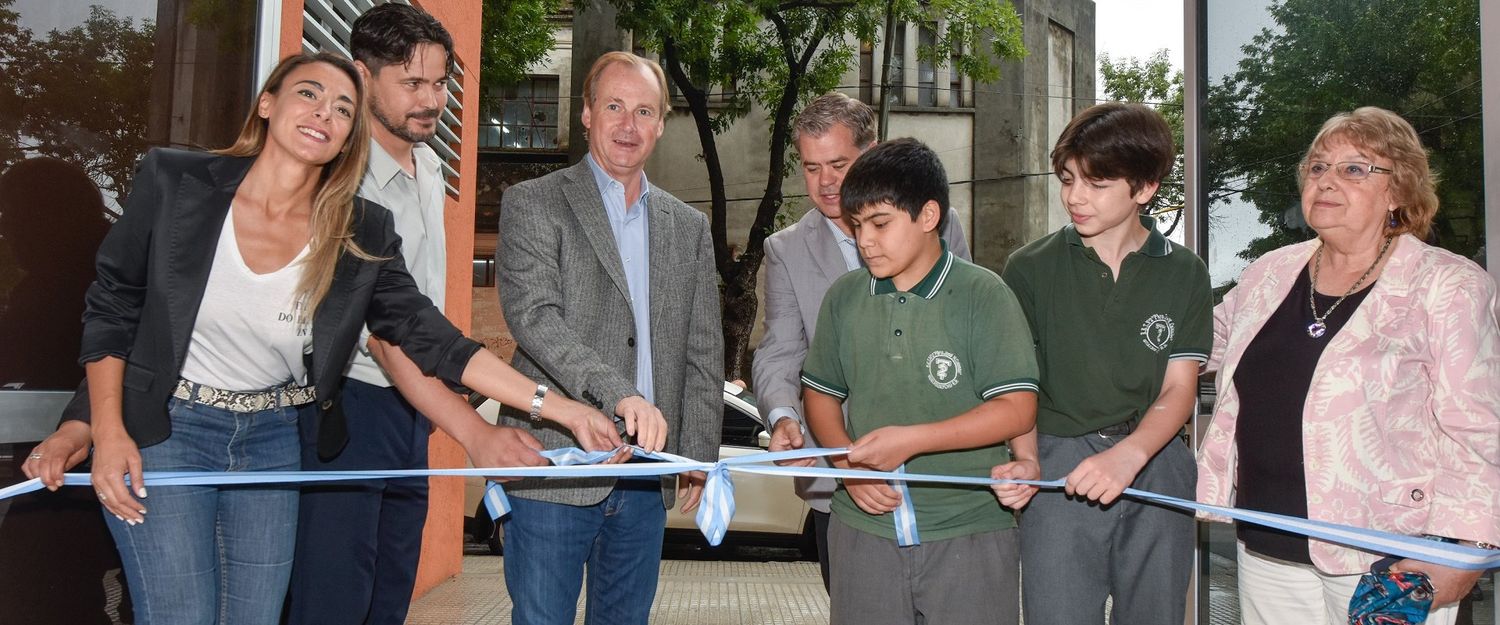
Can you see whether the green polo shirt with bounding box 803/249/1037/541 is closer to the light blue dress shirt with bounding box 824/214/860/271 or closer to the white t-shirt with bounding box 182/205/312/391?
the light blue dress shirt with bounding box 824/214/860/271

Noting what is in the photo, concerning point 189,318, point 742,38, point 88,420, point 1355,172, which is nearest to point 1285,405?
point 1355,172

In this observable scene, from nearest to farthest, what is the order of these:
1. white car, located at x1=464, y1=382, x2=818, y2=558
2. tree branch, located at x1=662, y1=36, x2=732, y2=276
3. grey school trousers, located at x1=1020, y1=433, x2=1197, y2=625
A: 1. grey school trousers, located at x1=1020, y1=433, x2=1197, y2=625
2. white car, located at x1=464, y1=382, x2=818, y2=558
3. tree branch, located at x1=662, y1=36, x2=732, y2=276

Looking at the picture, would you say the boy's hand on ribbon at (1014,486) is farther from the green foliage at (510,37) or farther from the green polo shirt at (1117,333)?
the green foliage at (510,37)

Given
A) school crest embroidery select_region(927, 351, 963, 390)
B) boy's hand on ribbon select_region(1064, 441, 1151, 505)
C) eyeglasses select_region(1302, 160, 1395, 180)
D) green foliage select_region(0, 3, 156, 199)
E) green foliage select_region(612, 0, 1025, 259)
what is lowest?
boy's hand on ribbon select_region(1064, 441, 1151, 505)

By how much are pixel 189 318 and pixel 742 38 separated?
49.7 ft

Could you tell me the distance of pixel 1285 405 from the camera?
2713 mm

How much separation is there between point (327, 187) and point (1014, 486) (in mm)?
1780

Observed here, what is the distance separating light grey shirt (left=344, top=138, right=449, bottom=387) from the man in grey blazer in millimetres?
501

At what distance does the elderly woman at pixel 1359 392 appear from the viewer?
2475 millimetres

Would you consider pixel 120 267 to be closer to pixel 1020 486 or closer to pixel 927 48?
pixel 1020 486

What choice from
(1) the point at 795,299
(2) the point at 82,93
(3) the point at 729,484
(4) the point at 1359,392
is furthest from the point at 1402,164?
(2) the point at 82,93

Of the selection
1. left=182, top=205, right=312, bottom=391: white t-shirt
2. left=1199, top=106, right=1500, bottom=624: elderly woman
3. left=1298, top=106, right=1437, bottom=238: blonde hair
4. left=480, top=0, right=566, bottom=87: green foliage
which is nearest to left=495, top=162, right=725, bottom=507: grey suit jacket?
left=182, top=205, right=312, bottom=391: white t-shirt

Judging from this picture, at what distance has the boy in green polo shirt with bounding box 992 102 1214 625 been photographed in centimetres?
283

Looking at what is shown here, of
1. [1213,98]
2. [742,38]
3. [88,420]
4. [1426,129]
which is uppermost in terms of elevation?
[742,38]
